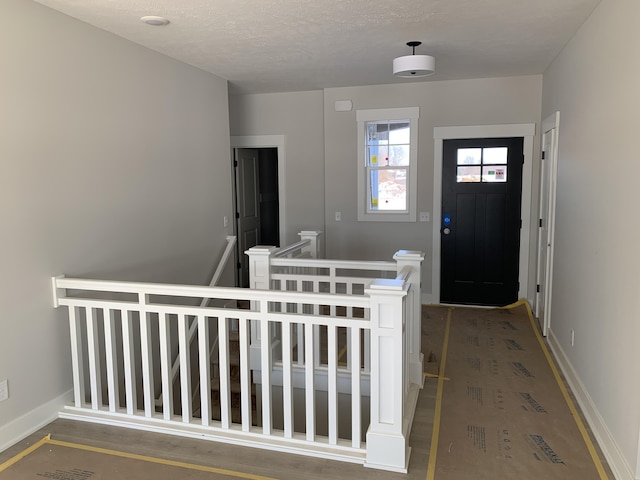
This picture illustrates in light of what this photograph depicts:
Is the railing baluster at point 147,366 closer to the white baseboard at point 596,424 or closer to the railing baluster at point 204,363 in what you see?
the railing baluster at point 204,363

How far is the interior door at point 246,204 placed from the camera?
6.53 m

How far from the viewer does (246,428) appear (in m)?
2.75

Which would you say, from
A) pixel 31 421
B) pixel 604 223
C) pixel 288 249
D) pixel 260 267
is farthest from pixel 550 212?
pixel 31 421

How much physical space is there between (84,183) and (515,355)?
355cm

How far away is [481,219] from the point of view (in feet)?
18.3

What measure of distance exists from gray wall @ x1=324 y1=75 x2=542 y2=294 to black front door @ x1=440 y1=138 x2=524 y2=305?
218 mm

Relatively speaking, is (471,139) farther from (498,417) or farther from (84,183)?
(84,183)

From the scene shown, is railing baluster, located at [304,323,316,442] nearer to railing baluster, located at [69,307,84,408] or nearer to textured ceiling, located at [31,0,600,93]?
railing baluster, located at [69,307,84,408]

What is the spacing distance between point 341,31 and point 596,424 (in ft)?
10.0

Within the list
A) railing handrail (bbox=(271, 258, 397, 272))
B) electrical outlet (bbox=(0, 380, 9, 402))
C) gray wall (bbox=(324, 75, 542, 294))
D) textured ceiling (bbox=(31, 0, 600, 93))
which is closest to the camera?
electrical outlet (bbox=(0, 380, 9, 402))

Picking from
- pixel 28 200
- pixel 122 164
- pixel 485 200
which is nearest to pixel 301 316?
pixel 28 200

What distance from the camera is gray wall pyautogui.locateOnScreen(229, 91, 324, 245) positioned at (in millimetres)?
6086

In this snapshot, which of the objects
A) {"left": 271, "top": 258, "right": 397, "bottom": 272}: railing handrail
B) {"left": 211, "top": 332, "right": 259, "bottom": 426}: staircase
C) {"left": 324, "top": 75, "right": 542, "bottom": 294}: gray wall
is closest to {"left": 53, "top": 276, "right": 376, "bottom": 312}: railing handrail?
{"left": 271, "top": 258, "right": 397, "bottom": 272}: railing handrail

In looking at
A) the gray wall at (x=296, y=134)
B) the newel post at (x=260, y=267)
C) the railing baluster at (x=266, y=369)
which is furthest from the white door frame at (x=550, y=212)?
the railing baluster at (x=266, y=369)
